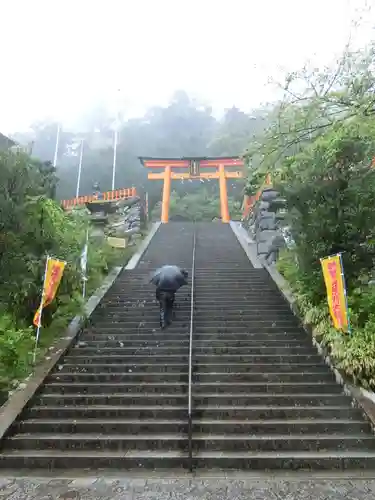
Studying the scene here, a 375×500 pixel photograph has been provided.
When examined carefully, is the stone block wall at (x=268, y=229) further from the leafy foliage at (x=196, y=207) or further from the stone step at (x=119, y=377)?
the leafy foliage at (x=196, y=207)

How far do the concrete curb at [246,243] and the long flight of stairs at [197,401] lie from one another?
4.03 meters

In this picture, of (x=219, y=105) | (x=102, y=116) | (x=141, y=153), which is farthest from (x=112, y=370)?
(x=219, y=105)

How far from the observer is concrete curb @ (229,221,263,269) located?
45.5 ft

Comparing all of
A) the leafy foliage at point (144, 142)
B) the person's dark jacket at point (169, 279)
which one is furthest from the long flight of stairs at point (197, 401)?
Answer: the leafy foliage at point (144, 142)

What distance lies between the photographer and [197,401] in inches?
242

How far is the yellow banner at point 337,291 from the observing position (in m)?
6.56

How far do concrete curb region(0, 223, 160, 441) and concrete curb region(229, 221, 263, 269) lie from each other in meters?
5.15

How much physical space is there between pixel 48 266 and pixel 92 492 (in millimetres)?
4054

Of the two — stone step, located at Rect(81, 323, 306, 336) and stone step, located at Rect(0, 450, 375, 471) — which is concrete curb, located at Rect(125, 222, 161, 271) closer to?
stone step, located at Rect(81, 323, 306, 336)

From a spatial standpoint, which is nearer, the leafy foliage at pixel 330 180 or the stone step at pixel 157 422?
the stone step at pixel 157 422

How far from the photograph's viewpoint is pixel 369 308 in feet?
23.4

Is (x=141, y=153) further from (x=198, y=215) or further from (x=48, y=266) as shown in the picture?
(x=48, y=266)

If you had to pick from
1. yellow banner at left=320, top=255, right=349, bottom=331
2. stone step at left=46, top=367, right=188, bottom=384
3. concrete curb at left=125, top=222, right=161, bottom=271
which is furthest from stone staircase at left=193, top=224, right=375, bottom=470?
concrete curb at left=125, top=222, right=161, bottom=271

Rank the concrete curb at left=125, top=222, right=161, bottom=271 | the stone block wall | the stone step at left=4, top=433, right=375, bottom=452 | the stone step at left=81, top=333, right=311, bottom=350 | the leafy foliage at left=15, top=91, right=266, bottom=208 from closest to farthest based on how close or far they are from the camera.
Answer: the stone step at left=4, top=433, right=375, bottom=452, the stone step at left=81, top=333, right=311, bottom=350, the stone block wall, the concrete curb at left=125, top=222, right=161, bottom=271, the leafy foliage at left=15, top=91, right=266, bottom=208
